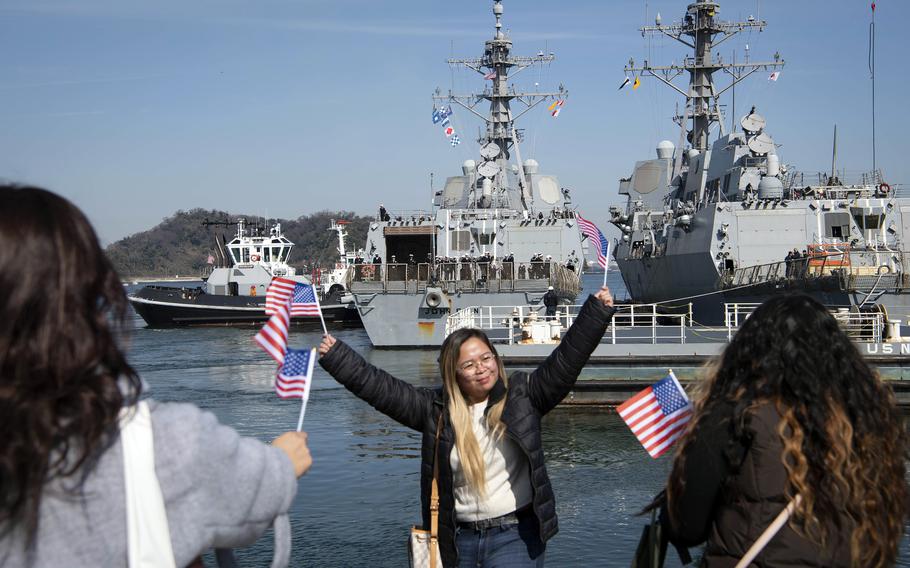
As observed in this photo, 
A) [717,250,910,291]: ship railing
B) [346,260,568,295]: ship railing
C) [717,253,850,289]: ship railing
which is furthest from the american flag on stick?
[346,260,568,295]: ship railing

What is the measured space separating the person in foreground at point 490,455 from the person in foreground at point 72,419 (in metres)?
2.15

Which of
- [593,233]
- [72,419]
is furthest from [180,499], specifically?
[593,233]

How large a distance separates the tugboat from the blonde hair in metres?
36.7

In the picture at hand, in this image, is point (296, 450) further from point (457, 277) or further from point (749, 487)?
point (457, 277)

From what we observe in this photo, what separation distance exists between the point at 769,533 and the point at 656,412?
2060 millimetres

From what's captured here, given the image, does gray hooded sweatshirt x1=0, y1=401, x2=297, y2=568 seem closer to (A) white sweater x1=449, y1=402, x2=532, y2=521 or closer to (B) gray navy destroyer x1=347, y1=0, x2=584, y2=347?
(A) white sweater x1=449, y1=402, x2=532, y2=521

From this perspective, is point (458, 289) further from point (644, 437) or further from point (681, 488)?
point (681, 488)

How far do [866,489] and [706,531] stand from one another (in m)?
0.47

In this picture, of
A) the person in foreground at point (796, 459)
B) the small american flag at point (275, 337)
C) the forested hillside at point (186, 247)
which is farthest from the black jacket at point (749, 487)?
the forested hillside at point (186, 247)

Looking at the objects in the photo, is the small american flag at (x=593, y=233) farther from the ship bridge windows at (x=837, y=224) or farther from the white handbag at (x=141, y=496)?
the ship bridge windows at (x=837, y=224)

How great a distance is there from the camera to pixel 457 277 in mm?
28250

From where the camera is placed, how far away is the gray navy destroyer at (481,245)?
27375mm

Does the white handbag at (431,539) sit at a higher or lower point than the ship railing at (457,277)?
lower

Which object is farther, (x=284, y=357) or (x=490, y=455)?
(x=284, y=357)
